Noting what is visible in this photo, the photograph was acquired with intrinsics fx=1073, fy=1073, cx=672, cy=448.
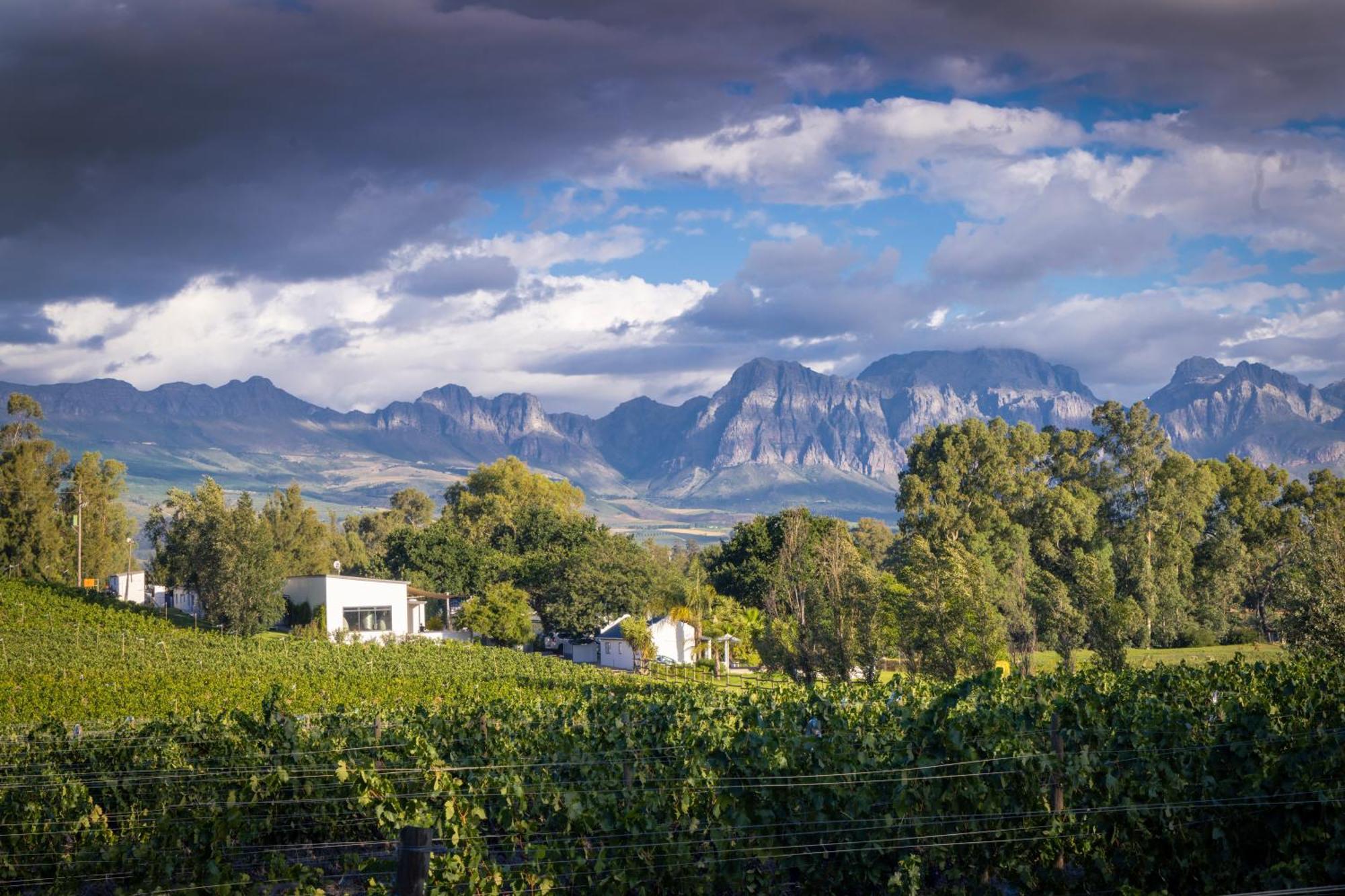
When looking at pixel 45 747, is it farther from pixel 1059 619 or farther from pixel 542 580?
pixel 542 580

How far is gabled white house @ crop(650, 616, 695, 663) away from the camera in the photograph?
225ft

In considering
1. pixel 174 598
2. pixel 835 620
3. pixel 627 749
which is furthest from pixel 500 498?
pixel 627 749

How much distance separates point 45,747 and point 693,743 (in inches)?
455

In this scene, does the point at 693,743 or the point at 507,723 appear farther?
the point at 507,723

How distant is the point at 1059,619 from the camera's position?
4794 cm

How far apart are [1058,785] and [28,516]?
74.9m

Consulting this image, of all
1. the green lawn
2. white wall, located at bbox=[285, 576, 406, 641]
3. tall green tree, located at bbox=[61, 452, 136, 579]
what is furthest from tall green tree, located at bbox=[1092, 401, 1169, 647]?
tall green tree, located at bbox=[61, 452, 136, 579]

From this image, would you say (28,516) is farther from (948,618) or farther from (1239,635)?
(1239,635)

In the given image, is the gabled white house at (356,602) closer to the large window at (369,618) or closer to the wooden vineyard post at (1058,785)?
the large window at (369,618)

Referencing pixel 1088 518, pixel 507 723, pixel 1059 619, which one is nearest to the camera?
pixel 507 723

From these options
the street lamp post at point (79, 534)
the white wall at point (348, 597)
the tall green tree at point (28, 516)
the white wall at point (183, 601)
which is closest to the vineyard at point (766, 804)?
the white wall at point (348, 597)

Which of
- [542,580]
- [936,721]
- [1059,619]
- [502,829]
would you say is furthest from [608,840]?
[542,580]

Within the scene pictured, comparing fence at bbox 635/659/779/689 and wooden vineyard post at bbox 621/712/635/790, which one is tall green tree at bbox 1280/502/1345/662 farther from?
fence at bbox 635/659/779/689

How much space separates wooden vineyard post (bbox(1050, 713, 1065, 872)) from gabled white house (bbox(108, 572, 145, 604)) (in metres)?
83.9
